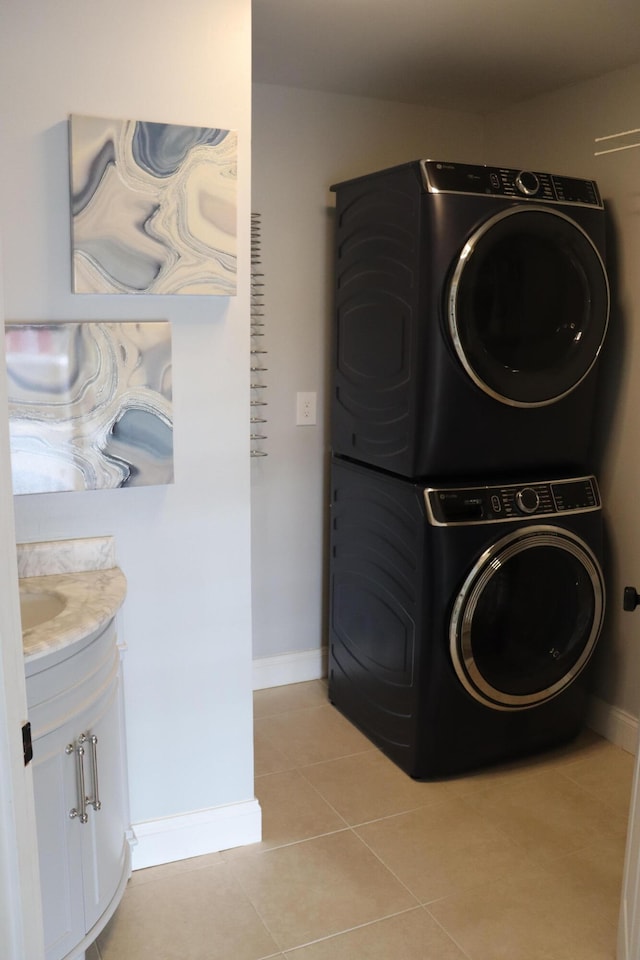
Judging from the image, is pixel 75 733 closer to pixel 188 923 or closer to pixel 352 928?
pixel 188 923

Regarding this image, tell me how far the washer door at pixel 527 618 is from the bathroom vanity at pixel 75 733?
1.08 meters

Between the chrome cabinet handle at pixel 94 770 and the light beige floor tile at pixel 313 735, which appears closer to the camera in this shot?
the chrome cabinet handle at pixel 94 770

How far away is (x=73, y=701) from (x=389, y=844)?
111 centimetres

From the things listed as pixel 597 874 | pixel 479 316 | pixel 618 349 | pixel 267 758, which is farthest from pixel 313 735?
pixel 618 349

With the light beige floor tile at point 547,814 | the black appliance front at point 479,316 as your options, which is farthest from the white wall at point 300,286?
the light beige floor tile at point 547,814

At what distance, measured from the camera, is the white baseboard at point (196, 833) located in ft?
7.38

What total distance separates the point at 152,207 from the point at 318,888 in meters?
1.78

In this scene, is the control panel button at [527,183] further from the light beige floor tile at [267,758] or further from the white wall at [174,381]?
the light beige floor tile at [267,758]

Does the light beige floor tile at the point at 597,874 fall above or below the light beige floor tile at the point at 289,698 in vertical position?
below

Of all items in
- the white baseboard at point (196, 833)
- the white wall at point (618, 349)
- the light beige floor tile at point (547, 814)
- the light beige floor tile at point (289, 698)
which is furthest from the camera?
the light beige floor tile at point (289, 698)

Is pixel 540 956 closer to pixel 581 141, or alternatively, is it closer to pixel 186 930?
pixel 186 930

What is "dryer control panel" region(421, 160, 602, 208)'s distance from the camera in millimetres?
2387

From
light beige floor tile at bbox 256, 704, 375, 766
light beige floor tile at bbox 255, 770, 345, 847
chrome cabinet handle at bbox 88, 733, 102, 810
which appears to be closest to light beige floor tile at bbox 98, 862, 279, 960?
light beige floor tile at bbox 255, 770, 345, 847

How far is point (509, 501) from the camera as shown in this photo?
8.41 ft
